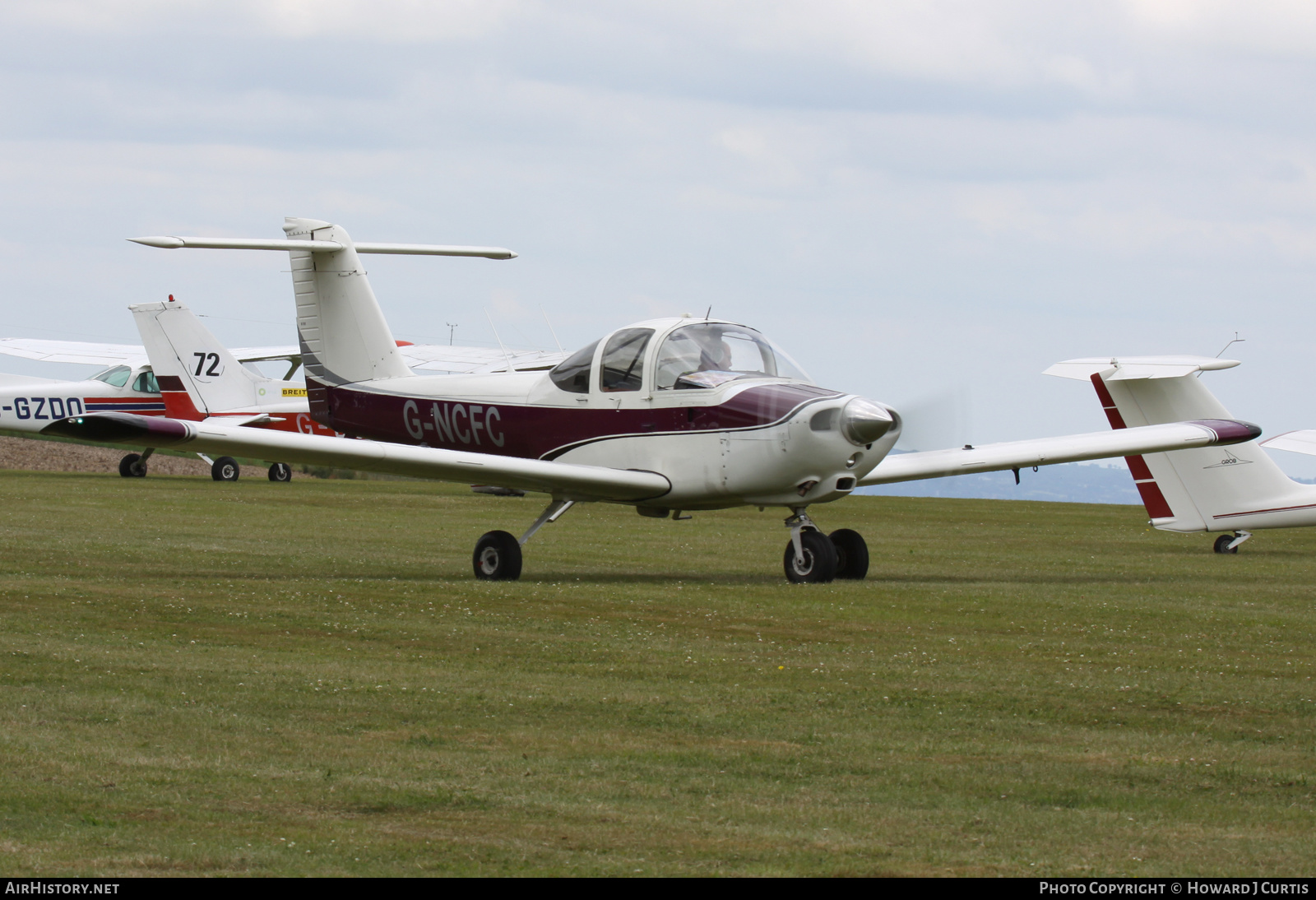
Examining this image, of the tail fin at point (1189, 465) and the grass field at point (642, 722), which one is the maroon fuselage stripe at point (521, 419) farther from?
the tail fin at point (1189, 465)

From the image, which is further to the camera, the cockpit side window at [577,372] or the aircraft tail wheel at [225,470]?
the aircraft tail wheel at [225,470]

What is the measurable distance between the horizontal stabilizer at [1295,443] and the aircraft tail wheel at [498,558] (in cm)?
1015

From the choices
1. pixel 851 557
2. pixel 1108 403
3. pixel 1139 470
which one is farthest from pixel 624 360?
pixel 1139 470

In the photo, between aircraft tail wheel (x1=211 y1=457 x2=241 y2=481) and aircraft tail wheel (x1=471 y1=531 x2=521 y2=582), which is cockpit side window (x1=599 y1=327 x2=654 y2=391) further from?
aircraft tail wheel (x1=211 y1=457 x2=241 y2=481)

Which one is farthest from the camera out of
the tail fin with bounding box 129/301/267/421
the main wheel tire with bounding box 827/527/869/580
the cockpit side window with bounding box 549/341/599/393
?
the tail fin with bounding box 129/301/267/421

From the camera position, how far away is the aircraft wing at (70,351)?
1773 inches

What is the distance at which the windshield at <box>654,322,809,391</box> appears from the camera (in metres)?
16.2

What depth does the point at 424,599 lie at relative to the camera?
44.0 feet

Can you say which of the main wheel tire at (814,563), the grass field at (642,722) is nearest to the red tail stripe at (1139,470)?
the grass field at (642,722)

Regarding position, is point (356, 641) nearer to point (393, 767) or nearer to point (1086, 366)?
point (393, 767)
